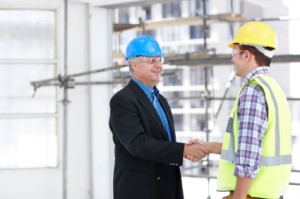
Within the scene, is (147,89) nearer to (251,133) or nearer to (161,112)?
(161,112)

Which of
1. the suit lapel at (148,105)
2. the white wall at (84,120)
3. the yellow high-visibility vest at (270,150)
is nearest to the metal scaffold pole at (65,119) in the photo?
the white wall at (84,120)

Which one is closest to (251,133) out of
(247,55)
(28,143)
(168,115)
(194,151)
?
(247,55)

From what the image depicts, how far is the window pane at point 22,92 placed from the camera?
5.02m

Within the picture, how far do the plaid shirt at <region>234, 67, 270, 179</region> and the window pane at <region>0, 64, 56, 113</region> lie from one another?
9.01ft

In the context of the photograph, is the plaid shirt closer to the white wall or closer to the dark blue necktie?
the dark blue necktie

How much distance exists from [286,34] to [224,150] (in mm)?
6599

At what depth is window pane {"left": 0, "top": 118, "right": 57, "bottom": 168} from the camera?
5012mm

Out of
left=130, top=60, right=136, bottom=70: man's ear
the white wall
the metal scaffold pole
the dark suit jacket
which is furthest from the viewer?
the white wall

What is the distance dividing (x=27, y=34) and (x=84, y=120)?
0.75 meters

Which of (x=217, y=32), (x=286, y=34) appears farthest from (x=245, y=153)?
(x=217, y=32)

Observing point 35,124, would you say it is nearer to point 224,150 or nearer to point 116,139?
point 116,139

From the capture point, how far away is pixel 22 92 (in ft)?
16.5

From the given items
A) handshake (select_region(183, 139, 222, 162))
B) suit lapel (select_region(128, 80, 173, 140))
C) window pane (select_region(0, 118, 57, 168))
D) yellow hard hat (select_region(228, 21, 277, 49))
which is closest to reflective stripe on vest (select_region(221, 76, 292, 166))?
yellow hard hat (select_region(228, 21, 277, 49))

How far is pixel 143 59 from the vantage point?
10.6 feet
